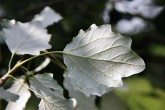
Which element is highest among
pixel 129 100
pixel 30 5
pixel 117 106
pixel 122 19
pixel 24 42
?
pixel 24 42

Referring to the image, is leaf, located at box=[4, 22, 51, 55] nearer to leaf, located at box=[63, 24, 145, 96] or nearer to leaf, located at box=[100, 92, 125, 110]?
leaf, located at box=[63, 24, 145, 96]

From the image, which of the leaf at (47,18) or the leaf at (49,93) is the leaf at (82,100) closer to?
the leaf at (49,93)

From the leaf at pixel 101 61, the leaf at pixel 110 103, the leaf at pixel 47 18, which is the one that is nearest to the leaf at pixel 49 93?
the leaf at pixel 101 61

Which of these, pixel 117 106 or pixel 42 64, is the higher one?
pixel 42 64

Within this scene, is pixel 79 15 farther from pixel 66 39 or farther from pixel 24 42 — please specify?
pixel 24 42

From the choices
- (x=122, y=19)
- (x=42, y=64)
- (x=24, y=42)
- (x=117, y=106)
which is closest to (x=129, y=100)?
(x=122, y=19)
